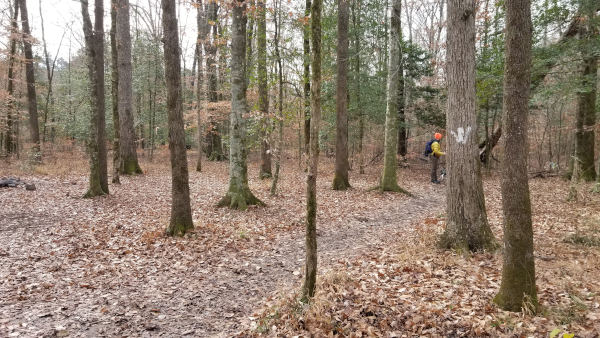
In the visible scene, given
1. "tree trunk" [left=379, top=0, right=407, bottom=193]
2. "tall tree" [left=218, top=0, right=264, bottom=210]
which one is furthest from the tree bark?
"tree trunk" [left=379, top=0, right=407, bottom=193]

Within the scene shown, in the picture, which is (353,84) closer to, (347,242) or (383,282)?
(347,242)

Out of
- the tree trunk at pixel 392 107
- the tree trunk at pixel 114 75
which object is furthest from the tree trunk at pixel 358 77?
the tree trunk at pixel 114 75

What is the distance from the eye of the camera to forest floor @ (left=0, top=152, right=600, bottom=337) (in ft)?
12.9

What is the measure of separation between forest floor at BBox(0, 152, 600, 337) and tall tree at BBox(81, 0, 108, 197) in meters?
0.98

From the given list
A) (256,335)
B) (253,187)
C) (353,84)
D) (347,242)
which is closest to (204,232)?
(347,242)

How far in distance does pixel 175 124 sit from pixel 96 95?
5631 mm

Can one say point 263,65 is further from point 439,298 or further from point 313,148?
point 439,298

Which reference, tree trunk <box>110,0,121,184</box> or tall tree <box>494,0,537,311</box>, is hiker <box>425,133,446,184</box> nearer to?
tall tree <box>494,0,537,311</box>

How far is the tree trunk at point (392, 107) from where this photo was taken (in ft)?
36.6

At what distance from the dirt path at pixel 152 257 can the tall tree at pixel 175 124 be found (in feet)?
1.54

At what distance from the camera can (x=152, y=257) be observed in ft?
21.3

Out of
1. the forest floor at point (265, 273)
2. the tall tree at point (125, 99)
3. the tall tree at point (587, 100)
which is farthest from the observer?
the tall tree at point (125, 99)

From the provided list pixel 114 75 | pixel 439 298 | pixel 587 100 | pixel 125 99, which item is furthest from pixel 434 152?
pixel 125 99

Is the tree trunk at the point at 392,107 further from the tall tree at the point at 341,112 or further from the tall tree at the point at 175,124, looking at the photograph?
the tall tree at the point at 175,124
